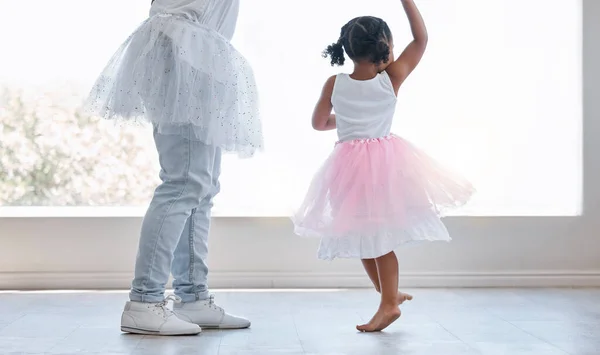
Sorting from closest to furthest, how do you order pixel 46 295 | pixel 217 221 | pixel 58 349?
pixel 58 349
pixel 46 295
pixel 217 221

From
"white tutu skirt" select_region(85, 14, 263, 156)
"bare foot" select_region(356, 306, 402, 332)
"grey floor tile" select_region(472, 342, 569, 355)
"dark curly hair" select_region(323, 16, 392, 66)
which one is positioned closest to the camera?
"grey floor tile" select_region(472, 342, 569, 355)

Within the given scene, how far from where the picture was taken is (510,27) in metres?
3.07

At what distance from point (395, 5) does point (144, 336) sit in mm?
1561

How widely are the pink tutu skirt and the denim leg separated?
242 millimetres

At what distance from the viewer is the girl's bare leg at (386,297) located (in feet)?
6.98

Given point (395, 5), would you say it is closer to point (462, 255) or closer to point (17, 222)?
point (462, 255)

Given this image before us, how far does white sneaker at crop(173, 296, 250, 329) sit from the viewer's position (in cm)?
217

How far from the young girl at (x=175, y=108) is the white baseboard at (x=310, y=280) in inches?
33.1

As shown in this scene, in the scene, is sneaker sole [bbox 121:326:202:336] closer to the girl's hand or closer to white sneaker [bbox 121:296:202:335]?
white sneaker [bbox 121:296:202:335]

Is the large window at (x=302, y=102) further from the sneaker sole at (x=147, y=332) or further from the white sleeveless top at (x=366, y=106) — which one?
the sneaker sole at (x=147, y=332)

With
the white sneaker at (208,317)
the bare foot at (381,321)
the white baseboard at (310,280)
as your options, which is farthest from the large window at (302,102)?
the bare foot at (381,321)

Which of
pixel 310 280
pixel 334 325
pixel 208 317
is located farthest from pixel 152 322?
pixel 310 280

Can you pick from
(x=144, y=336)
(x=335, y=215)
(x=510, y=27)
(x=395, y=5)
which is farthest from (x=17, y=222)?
(x=510, y=27)

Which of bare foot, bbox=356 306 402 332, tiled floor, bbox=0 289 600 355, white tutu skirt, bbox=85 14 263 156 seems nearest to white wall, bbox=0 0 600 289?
tiled floor, bbox=0 289 600 355
